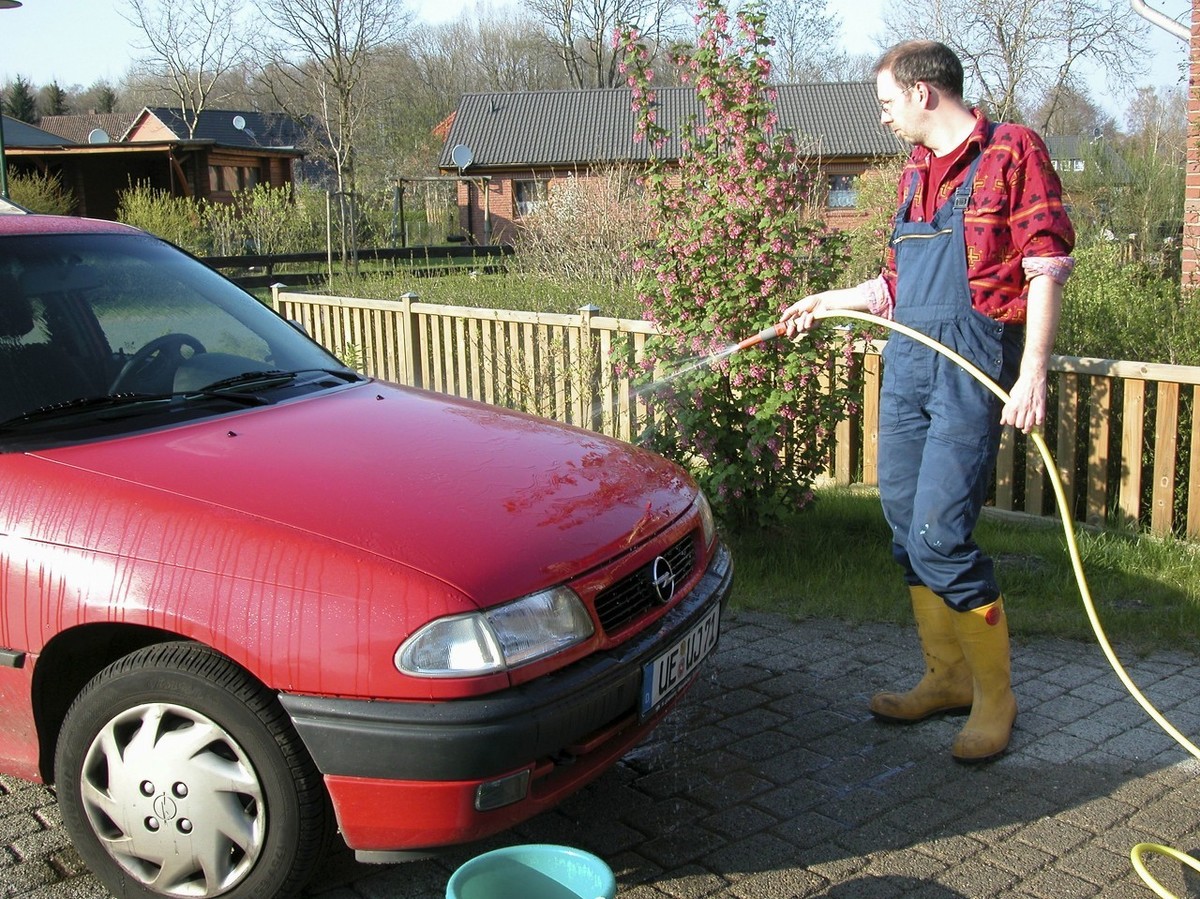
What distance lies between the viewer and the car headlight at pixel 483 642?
254cm

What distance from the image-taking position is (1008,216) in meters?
3.41

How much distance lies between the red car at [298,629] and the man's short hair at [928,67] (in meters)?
1.52

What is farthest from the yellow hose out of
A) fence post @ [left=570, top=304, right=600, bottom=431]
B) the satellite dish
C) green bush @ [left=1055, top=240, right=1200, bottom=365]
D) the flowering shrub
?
the satellite dish

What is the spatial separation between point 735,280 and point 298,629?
11.0 ft

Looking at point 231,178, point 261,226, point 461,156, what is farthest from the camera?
point 231,178

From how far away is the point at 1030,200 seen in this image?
3.37 metres

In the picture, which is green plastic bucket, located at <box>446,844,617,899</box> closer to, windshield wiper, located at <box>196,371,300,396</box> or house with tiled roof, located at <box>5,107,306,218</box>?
windshield wiper, located at <box>196,371,300,396</box>

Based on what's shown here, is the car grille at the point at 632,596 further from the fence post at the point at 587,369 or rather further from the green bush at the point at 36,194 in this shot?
the green bush at the point at 36,194

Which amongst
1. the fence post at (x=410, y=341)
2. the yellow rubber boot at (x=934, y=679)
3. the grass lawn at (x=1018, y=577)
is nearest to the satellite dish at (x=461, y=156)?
the fence post at (x=410, y=341)

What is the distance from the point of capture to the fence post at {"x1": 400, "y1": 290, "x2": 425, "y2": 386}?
9.62m

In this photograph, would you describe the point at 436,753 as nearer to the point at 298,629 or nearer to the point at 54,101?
the point at 298,629

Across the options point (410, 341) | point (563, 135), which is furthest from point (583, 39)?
point (410, 341)

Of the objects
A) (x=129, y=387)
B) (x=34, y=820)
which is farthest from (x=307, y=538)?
(x=34, y=820)

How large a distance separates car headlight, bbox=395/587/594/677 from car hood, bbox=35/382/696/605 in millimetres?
50
